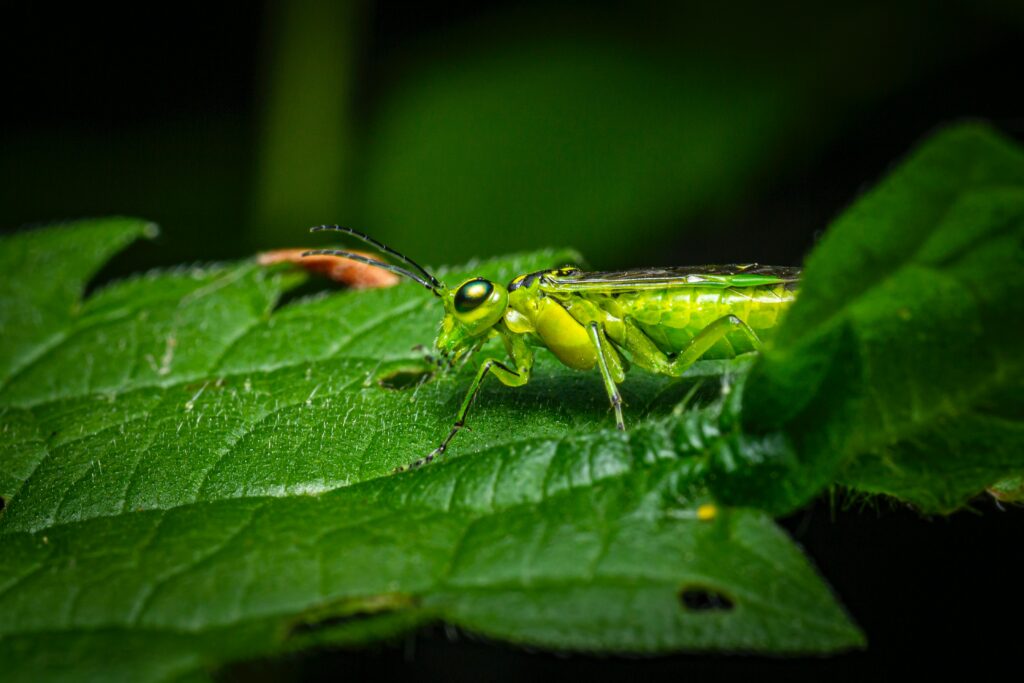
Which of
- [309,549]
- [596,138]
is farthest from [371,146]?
[309,549]

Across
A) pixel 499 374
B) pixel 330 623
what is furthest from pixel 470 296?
pixel 330 623

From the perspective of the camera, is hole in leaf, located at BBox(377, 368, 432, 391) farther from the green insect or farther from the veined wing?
the veined wing

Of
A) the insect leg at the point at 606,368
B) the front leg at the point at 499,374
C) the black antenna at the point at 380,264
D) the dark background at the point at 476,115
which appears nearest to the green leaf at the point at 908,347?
the insect leg at the point at 606,368

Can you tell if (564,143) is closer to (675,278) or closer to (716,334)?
(675,278)

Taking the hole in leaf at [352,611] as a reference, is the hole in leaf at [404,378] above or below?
below

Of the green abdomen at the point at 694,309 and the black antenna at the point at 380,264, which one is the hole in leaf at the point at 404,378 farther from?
the green abdomen at the point at 694,309

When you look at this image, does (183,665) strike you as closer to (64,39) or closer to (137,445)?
(137,445)

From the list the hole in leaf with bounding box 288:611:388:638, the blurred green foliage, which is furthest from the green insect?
the blurred green foliage
